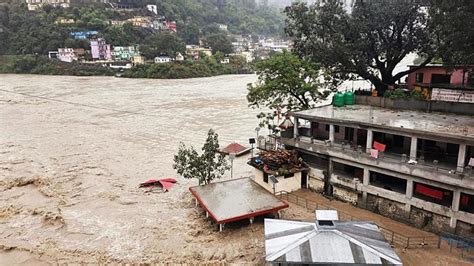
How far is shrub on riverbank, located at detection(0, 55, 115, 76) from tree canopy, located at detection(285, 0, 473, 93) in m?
66.6

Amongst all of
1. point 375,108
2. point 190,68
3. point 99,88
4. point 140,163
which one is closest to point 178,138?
point 140,163

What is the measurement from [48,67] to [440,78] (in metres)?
79.8

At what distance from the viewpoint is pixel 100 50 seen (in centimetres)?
8719

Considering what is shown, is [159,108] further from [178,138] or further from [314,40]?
[314,40]

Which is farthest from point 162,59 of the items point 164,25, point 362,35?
point 362,35

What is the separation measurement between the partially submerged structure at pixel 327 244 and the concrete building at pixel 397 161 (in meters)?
3.57

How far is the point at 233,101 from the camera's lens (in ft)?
156

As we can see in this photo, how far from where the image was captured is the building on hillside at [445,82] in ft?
58.3

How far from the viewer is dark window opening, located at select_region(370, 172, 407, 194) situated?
51.7 ft

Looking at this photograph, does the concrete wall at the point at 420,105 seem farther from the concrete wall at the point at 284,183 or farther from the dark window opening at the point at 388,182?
the concrete wall at the point at 284,183

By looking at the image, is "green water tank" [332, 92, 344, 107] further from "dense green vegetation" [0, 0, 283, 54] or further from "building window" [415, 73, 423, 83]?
"dense green vegetation" [0, 0, 283, 54]

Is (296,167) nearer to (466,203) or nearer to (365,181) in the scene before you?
(365,181)

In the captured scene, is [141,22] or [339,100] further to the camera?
[141,22]

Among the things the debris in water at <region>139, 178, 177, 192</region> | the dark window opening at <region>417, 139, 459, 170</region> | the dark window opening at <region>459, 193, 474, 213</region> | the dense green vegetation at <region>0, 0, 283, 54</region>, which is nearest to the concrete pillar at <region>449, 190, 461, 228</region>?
the dark window opening at <region>459, 193, 474, 213</region>
